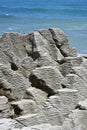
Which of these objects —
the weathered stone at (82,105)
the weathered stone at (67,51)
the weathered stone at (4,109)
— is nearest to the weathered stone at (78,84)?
the weathered stone at (82,105)

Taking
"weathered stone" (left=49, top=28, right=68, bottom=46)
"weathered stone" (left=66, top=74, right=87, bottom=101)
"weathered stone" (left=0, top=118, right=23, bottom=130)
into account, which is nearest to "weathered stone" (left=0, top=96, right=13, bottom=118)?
"weathered stone" (left=0, top=118, right=23, bottom=130)

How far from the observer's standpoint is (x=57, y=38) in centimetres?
822

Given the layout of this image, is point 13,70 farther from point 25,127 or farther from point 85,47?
point 85,47

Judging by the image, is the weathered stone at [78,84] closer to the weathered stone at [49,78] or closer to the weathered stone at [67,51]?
the weathered stone at [49,78]

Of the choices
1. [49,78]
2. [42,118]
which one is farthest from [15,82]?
[42,118]

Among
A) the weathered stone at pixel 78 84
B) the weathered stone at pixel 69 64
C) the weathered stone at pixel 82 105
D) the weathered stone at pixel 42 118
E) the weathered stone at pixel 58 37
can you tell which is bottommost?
the weathered stone at pixel 42 118

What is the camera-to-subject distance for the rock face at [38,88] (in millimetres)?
5488

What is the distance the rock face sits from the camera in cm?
549

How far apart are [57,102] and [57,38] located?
8.50ft

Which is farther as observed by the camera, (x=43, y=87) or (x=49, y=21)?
(x=49, y=21)

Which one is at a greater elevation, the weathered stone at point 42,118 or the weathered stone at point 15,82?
the weathered stone at point 15,82

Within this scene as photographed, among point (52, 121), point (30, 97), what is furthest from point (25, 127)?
point (30, 97)

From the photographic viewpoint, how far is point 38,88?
6363 millimetres

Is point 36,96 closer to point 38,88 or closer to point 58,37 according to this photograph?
point 38,88
